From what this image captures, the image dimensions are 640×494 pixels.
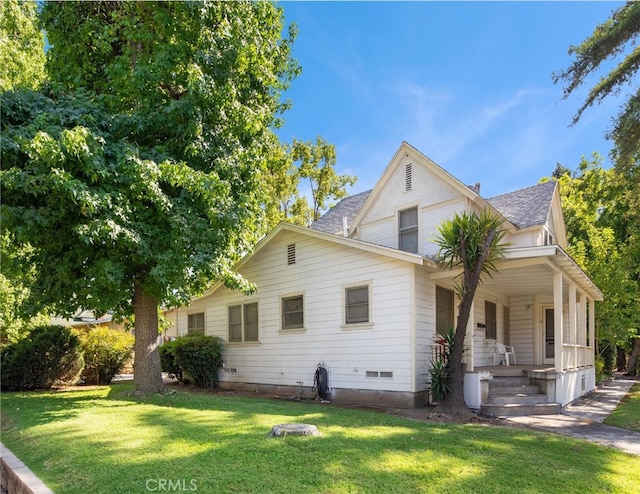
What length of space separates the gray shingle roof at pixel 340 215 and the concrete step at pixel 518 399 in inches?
305

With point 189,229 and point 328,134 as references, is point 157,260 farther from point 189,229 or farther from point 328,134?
point 328,134

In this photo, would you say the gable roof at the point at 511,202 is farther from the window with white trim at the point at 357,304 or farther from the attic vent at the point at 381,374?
the attic vent at the point at 381,374

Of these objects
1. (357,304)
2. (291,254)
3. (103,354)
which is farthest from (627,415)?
(103,354)

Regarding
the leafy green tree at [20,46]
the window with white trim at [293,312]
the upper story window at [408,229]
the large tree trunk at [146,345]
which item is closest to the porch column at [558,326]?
the upper story window at [408,229]

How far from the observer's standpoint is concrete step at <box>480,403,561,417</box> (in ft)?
29.4

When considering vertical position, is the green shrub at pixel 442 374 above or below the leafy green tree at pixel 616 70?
below

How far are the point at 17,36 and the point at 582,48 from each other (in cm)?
1752

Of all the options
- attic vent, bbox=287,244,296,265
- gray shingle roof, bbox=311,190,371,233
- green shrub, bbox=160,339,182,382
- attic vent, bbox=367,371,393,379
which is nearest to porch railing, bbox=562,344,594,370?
attic vent, bbox=367,371,393,379

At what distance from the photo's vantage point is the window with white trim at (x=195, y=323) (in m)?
15.6

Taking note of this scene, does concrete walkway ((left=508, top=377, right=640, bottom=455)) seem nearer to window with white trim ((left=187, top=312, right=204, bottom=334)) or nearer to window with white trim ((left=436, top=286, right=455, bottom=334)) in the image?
window with white trim ((left=436, top=286, right=455, bottom=334))

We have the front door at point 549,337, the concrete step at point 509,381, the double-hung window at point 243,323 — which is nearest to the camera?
the concrete step at point 509,381

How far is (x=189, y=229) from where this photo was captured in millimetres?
9031

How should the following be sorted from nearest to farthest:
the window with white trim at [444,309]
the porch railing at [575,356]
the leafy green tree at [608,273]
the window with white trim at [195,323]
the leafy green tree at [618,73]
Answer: the porch railing at [575,356]
the window with white trim at [444,309]
the leafy green tree at [618,73]
the window with white trim at [195,323]
the leafy green tree at [608,273]

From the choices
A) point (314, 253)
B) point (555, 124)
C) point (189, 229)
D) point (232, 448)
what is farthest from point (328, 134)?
point (232, 448)
